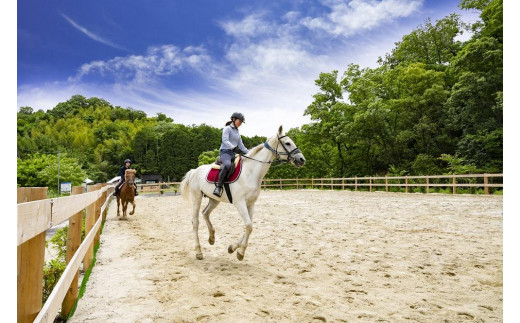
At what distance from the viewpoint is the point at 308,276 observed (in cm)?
411

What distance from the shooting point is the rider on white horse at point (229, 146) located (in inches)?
204

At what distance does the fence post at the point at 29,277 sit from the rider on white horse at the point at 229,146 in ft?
11.7

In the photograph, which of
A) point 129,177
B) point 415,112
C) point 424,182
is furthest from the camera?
point 415,112

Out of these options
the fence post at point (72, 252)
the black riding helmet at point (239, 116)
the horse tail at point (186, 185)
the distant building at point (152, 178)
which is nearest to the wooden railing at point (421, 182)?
the black riding helmet at point (239, 116)

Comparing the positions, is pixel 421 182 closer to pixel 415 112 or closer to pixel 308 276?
pixel 415 112

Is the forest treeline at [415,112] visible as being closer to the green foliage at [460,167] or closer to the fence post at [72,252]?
the green foliage at [460,167]

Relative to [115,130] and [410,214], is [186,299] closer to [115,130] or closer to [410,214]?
[410,214]

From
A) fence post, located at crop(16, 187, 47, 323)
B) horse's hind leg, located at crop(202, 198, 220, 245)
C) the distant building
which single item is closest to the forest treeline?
the distant building

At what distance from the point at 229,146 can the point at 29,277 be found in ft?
12.6

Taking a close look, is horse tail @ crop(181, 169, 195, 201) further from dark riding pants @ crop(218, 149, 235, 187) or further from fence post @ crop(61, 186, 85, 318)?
fence post @ crop(61, 186, 85, 318)

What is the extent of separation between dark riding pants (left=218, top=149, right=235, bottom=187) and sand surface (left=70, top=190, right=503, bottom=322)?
131 centimetres

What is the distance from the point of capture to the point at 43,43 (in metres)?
5.16

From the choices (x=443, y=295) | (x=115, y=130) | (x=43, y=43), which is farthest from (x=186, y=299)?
(x=115, y=130)

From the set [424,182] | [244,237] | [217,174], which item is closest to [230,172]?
[217,174]
